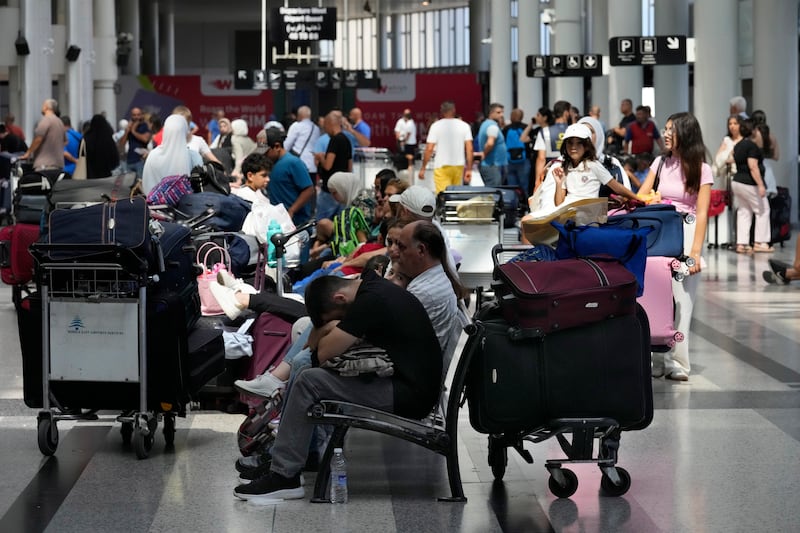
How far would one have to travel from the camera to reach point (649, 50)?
2253 cm

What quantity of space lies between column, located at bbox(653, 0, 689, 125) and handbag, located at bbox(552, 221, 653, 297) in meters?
18.8

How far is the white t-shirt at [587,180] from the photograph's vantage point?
31.2ft

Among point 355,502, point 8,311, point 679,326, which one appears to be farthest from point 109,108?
point 355,502

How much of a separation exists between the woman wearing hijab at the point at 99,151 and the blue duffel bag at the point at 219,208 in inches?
480

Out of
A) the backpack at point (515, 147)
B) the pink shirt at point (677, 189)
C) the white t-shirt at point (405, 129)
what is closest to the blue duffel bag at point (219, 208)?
the pink shirt at point (677, 189)

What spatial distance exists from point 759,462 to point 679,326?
2.54 metres

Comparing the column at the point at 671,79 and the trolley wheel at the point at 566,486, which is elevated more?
the column at the point at 671,79

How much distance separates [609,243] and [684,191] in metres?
2.40

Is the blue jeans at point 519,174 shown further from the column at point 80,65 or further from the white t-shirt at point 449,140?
the column at point 80,65

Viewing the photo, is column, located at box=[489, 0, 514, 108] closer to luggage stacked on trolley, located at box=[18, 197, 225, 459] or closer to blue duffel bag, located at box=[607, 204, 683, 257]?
blue duffel bag, located at box=[607, 204, 683, 257]

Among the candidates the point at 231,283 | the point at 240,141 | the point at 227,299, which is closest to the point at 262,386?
the point at 227,299

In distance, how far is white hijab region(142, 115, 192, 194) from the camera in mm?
12898

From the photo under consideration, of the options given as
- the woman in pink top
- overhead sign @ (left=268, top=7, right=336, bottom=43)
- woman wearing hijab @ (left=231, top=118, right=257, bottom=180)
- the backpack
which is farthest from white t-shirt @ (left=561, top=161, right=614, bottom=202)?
overhead sign @ (left=268, top=7, right=336, bottom=43)

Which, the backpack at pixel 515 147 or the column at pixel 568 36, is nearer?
the backpack at pixel 515 147
